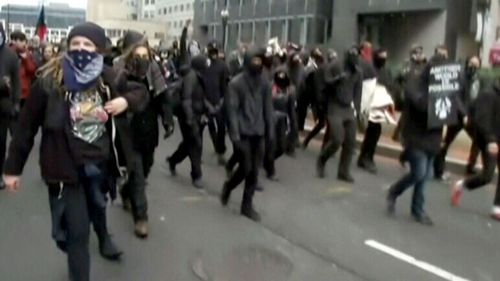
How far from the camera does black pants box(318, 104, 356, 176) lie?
1102cm

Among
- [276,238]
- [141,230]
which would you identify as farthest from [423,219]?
[141,230]

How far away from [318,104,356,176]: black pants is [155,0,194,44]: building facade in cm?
7676

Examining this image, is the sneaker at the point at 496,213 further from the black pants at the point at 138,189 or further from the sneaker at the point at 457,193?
the black pants at the point at 138,189

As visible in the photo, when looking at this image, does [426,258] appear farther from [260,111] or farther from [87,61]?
[87,61]

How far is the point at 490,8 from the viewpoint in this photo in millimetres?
28047

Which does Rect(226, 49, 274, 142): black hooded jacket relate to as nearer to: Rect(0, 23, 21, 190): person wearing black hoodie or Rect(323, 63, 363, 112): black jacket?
Rect(0, 23, 21, 190): person wearing black hoodie

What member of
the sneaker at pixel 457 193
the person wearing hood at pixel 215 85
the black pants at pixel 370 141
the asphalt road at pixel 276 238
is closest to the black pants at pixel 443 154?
A: the asphalt road at pixel 276 238

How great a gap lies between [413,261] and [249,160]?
2048 millimetres

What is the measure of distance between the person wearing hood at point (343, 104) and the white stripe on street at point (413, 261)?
3435 millimetres

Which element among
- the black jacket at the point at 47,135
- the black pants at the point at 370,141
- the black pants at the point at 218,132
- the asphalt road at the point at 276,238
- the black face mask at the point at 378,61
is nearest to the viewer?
the black jacket at the point at 47,135

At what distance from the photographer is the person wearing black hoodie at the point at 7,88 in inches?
352

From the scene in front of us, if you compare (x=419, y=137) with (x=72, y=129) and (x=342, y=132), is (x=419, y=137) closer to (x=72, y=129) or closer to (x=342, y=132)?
(x=342, y=132)

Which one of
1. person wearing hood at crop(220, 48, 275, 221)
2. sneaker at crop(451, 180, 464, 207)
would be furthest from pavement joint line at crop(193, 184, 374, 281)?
sneaker at crop(451, 180, 464, 207)

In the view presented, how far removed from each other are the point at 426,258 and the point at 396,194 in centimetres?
182
